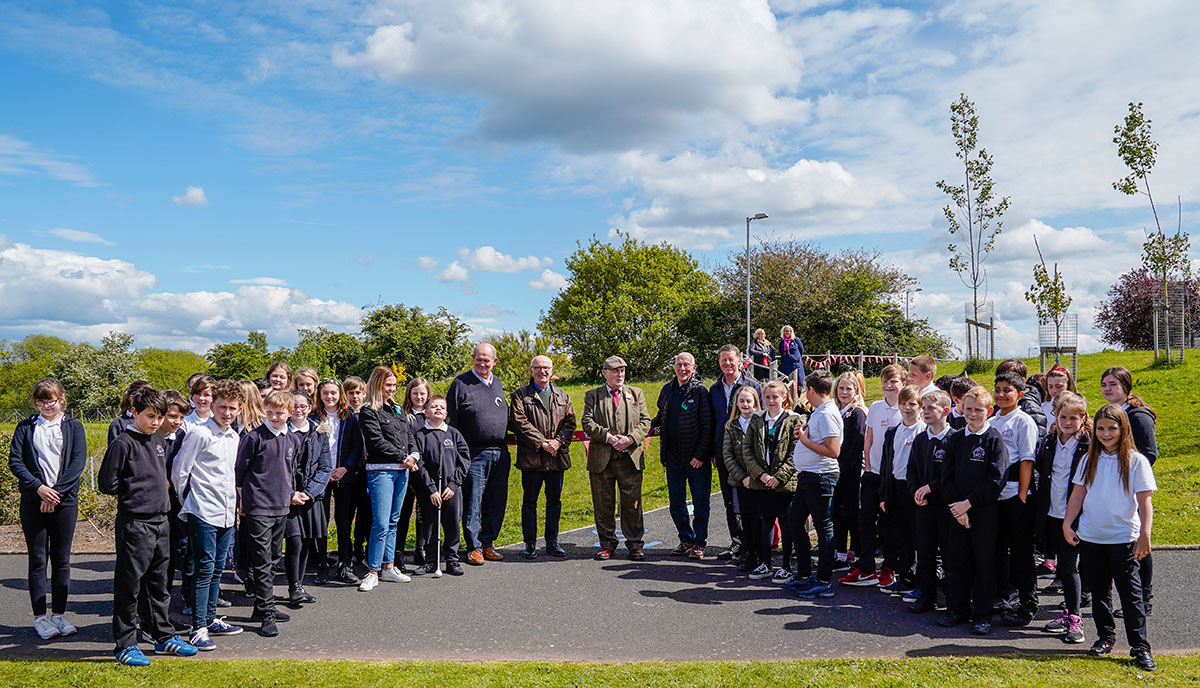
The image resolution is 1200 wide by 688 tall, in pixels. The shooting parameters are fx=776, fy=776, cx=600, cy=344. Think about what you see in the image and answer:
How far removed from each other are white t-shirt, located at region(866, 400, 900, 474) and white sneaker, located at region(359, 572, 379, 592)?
4.83 m

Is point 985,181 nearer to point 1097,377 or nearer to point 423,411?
point 1097,377

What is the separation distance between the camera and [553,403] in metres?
8.76

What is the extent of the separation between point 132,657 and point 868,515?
6.12 m

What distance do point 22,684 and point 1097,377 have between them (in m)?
22.9

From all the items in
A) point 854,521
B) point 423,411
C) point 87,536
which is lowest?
point 87,536

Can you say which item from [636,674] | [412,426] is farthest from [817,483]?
[412,426]

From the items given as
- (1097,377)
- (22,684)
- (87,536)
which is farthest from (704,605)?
(1097,377)

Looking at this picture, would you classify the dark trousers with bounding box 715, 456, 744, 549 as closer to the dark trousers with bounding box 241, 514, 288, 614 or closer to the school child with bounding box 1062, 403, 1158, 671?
the school child with bounding box 1062, 403, 1158, 671

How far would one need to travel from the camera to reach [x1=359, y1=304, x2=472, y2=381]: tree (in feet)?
127

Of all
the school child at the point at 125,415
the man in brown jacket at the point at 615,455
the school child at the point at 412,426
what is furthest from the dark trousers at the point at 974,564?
the school child at the point at 125,415

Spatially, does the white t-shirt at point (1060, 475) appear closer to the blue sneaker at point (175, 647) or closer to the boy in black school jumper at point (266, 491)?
the boy in black school jumper at point (266, 491)

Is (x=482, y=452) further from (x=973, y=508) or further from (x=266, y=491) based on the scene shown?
(x=973, y=508)

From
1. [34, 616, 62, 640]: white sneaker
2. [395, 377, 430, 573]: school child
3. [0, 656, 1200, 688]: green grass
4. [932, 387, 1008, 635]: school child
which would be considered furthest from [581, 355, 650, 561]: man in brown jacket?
[34, 616, 62, 640]: white sneaker

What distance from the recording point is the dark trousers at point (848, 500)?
748 centimetres
